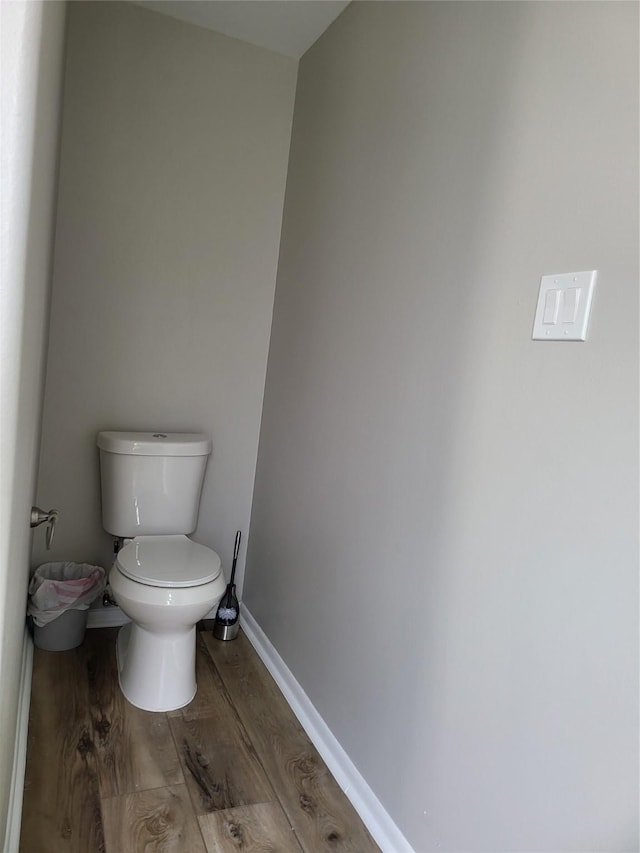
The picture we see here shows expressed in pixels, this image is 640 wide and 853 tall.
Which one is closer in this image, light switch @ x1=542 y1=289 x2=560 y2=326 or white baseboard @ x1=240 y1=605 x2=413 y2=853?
light switch @ x1=542 y1=289 x2=560 y2=326

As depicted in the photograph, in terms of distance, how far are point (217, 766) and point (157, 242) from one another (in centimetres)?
176

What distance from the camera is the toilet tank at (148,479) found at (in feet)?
6.88

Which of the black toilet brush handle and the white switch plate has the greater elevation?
the white switch plate

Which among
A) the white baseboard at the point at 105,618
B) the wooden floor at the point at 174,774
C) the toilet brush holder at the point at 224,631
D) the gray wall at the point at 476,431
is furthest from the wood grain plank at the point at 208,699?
the white baseboard at the point at 105,618

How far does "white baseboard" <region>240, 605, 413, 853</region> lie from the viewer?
4.68 feet

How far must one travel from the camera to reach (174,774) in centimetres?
159

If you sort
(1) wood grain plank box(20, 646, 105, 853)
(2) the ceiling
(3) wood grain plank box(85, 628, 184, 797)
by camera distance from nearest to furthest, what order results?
(1) wood grain plank box(20, 646, 105, 853)
(3) wood grain plank box(85, 628, 184, 797)
(2) the ceiling

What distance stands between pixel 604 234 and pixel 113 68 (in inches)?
73.8

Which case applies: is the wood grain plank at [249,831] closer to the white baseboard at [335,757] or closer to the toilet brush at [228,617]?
the white baseboard at [335,757]

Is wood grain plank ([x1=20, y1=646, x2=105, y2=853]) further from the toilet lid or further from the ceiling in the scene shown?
the ceiling

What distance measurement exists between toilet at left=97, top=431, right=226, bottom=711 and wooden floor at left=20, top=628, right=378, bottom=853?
0.32 ft

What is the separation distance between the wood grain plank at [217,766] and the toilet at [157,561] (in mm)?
136

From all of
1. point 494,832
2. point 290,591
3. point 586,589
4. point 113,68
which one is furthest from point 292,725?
point 113,68

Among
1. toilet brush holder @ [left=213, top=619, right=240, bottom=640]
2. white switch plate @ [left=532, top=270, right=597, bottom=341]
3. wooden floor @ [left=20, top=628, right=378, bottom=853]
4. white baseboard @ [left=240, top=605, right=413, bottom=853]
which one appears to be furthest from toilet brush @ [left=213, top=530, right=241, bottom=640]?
white switch plate @ [left=532, top=270, right=597, bottom=341]
